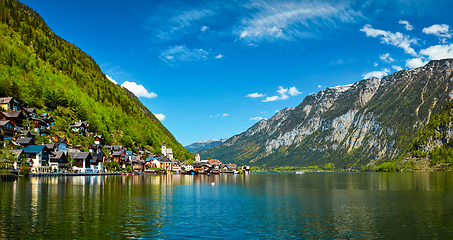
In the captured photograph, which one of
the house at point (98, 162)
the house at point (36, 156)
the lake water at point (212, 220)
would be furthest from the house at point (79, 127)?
the lake water at point (212, 220)

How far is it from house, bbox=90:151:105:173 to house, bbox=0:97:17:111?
43791 mm

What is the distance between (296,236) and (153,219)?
18.1m

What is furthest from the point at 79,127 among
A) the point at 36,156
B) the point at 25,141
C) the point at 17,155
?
the point at 17,155

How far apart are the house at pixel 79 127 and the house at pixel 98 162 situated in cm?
1955

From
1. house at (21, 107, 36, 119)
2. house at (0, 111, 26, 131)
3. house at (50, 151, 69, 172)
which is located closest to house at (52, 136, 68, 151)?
house at (50, 151, 69, 172)

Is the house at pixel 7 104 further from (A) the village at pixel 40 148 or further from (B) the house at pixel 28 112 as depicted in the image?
(B) the house at pixel 28 112

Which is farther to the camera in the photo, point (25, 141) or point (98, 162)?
point (98, 162)

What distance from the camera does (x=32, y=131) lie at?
150 metres

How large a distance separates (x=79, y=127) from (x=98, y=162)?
2587cm

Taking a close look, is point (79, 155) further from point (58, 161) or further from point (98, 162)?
point (98, 162)

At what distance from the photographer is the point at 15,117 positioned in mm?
141875

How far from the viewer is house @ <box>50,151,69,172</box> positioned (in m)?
145

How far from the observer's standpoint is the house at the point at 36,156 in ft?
432

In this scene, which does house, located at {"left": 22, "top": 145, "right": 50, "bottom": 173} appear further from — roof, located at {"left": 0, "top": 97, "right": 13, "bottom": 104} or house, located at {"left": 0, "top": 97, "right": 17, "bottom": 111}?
roof, located at {"left": 0, "top": 97, "right": 13, "bottom": 104}
